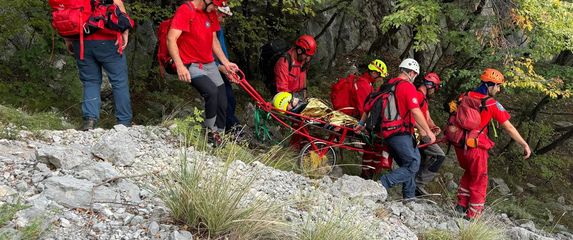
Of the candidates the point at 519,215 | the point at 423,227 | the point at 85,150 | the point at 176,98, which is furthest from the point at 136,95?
the point at 519,215

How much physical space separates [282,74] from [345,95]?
43.6 inches

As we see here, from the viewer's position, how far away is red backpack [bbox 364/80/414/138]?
20.5 feet

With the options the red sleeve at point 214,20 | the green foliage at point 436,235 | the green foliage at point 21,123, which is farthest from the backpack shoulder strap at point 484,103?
the green foliage at point 21,123

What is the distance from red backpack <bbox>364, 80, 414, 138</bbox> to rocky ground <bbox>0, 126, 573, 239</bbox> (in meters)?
0.84

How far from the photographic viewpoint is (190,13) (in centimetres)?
558

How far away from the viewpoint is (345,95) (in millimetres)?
7629

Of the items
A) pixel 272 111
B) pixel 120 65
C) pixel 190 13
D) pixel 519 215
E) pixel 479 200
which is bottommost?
pixel 519 215

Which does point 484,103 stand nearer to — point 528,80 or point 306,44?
point 528,80

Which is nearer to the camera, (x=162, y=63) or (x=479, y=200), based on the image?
(x=162, y=63)

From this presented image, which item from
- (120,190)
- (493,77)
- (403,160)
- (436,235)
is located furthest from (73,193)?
(493,77)

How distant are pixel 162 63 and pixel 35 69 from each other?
338cm

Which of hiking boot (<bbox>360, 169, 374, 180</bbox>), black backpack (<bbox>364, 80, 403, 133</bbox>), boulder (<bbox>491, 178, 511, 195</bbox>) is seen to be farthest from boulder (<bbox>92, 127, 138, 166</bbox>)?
boulder (<bbox>491, 178, 511, 195</bbox>)

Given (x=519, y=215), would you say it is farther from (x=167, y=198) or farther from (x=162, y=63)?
(x=167, y=198)

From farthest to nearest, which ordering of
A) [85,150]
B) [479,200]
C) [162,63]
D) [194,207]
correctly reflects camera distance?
[479,200]
[162,63]
[85,150]
[194,207]
